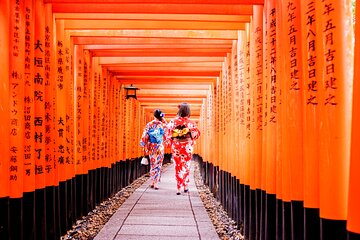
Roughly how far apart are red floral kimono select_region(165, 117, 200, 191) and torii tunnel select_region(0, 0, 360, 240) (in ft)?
6.08

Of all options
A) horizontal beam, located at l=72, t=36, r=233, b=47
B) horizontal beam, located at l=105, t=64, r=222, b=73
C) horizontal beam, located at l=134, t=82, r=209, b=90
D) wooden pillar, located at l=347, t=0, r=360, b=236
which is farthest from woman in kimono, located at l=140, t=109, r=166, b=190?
wooden pillar, located at l=347, t=0, r=360, b=236

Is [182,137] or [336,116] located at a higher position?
[336,116]

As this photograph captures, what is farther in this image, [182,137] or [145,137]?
[145,137]

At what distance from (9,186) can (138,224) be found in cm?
332

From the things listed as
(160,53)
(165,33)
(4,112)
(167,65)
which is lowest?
(4,112)

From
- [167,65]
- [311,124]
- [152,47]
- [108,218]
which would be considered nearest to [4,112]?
[311,124]

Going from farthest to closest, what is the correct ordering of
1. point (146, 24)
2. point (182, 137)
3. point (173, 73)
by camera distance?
point (173, 73) → point (182, 137) → point (146, 24)

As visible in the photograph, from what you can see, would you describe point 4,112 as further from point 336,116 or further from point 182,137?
point 182,137

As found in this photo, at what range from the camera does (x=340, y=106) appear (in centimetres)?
338

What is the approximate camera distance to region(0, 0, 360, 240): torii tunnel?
345 cm

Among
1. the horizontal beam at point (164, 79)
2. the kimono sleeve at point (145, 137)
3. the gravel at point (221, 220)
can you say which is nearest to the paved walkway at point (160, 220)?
the gravel at point (221, 220)

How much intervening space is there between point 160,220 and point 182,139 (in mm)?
4513

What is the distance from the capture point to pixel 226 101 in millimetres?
10680

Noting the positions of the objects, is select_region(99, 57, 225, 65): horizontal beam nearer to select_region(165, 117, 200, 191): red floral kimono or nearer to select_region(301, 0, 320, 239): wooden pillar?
select_region(165, 117, 200, 191): red floral kimono
